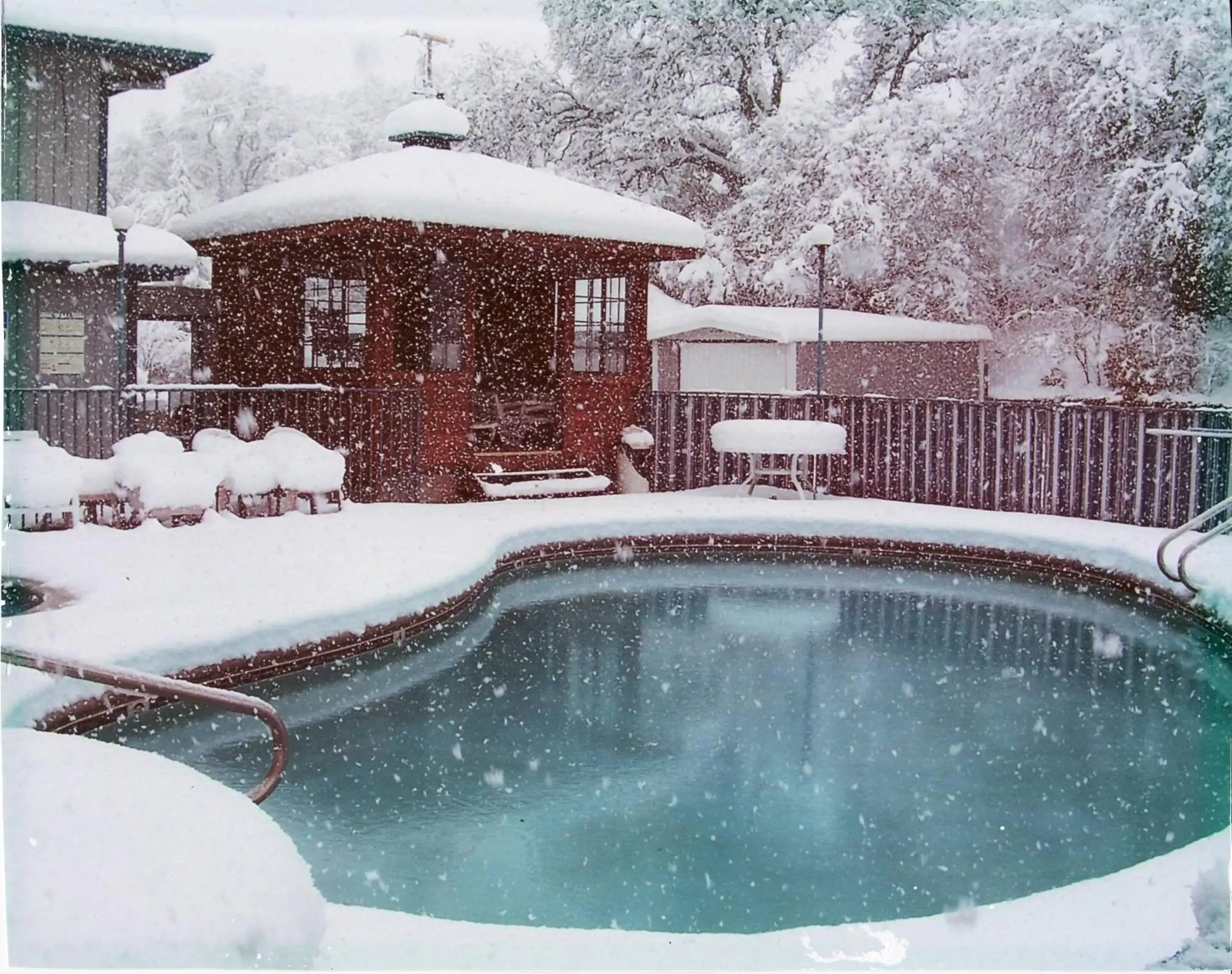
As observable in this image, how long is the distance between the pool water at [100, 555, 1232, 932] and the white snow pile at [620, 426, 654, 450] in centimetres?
A: 427

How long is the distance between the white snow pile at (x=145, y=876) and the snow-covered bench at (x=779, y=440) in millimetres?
8898

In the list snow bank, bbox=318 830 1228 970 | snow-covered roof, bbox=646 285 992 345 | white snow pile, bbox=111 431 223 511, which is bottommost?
snow bank, bbox=318 830 1228 970

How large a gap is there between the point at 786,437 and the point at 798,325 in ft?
30.3

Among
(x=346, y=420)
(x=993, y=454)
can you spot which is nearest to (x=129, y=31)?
(x=346, y=420)

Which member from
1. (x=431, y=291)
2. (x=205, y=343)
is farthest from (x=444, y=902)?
(x=205, y=343)

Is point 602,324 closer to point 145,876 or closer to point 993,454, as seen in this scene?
point 993,454

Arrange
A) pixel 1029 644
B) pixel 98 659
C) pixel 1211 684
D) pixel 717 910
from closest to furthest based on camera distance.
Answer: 1. pixel 717 910
2. pixel 98 659
3. pixel 1211 684
4. pixel 1029 644

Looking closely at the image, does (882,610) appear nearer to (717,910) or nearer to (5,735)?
(717,910)

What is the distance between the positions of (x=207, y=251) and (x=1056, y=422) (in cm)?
869

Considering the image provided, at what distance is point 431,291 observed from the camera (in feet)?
38.5

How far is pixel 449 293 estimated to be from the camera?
38.9ft

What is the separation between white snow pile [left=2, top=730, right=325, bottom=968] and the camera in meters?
2.54

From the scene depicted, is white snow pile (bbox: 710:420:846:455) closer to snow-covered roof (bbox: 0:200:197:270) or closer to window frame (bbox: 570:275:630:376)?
window frame (bbox: 570:275:630:376)

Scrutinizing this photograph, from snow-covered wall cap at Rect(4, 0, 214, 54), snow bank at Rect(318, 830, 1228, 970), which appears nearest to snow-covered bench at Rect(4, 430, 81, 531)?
snow-covered wall cap at Rect(4, 0, 214, 54)
